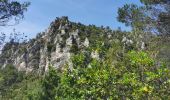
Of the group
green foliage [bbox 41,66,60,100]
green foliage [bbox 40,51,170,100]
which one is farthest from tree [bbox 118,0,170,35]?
green foliage [bbox 41,66,60,100]

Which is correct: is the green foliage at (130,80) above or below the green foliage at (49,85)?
below

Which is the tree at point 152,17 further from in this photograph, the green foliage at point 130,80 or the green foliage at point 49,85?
the green foliage at point 49,85

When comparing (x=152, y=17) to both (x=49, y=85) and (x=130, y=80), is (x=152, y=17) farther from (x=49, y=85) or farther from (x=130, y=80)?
(x=49, y=85)

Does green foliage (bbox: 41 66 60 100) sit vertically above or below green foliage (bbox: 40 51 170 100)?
above

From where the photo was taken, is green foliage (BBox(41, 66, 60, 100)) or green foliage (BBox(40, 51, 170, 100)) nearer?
green foliage (BBox(40, 51, 170, 100))

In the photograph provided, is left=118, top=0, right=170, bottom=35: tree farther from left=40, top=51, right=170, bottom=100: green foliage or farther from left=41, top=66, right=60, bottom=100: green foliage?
left=41, top=66, right=60, bottom=100: green foliage

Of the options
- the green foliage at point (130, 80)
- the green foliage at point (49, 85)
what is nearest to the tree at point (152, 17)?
the green foliage at point (130, 80)

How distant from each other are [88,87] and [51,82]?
3965cm

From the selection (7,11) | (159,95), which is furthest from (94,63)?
(7,11)

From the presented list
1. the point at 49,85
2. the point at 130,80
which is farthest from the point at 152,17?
the point at 49,85

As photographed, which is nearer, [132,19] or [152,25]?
[152,25]

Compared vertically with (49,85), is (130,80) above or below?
below

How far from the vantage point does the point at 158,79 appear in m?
26.9

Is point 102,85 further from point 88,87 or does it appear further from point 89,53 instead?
point 89,53
